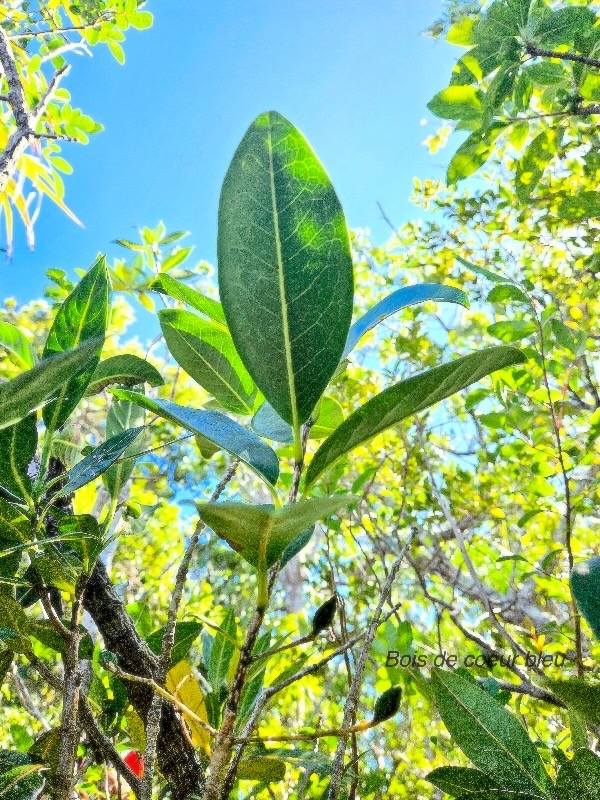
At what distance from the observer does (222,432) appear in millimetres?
407

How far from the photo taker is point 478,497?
2137mm

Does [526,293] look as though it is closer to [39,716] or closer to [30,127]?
[30,127]

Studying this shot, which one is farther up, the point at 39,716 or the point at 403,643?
the point at 403,643

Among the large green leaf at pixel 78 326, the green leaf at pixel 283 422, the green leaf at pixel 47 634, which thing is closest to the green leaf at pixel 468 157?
the green leaf at pixel 283 422

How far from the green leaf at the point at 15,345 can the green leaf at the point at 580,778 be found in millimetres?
784

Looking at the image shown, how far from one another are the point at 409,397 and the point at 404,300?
0.16 meters

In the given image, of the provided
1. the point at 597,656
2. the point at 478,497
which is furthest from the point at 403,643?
the point at 478,497

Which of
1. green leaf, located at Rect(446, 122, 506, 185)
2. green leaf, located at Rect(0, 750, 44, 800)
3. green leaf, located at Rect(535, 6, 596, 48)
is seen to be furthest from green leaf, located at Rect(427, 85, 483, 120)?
green leaf, located at Rect(0, 750, 44, 800)

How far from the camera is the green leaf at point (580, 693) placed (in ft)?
1.65

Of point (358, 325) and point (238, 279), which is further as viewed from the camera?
point (358, 325)

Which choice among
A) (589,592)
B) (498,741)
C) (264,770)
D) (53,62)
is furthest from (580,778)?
(53,62)

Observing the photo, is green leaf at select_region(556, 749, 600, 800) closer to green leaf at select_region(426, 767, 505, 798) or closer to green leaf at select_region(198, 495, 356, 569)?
green leaf at select_region(426, 767, 505, 798)

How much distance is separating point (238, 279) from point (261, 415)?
223 millimetres

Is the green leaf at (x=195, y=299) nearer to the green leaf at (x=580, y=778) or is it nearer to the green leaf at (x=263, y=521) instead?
the green leaf at (x=263, y=521)
